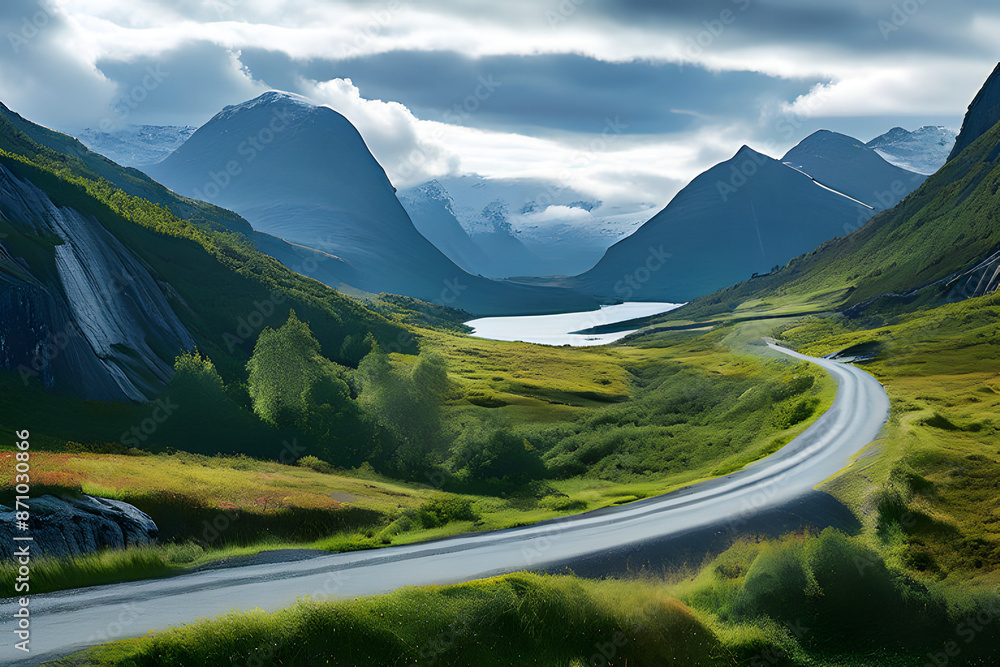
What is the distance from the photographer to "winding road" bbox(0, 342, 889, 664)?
18547 millimetres

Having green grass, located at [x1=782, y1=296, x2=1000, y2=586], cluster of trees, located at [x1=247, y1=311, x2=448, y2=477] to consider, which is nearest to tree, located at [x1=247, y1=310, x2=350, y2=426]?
cluster of trees, located at [x1=247, y1=311, x2=448, y2=477]

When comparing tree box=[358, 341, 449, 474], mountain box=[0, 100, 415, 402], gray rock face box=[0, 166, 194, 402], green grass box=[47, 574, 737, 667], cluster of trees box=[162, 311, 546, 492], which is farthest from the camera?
tree box=[358, 341, 449, 474]

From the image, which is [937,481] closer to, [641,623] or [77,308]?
[641,623]

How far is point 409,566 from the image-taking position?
2591 centimetres

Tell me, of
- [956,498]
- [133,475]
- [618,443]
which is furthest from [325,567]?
[618,443]

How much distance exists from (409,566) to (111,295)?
56.7 meters

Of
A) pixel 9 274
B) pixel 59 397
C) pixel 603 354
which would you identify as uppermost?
pixel 9 274

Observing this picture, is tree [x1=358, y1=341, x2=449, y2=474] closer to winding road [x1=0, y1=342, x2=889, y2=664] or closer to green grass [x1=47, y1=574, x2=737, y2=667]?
winding road [x1=0, y1=342, x2=889, y2=664]

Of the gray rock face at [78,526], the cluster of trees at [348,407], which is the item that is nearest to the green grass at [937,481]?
the gray rock face at [78,526]

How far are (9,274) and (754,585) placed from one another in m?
57.0

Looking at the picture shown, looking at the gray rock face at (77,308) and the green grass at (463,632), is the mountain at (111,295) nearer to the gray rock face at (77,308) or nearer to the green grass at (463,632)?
the gray rock face at (77,308)

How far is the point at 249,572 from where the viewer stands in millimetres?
23922

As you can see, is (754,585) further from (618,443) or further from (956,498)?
(618,443)

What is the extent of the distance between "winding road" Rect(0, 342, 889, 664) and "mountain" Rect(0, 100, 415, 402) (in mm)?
30783
